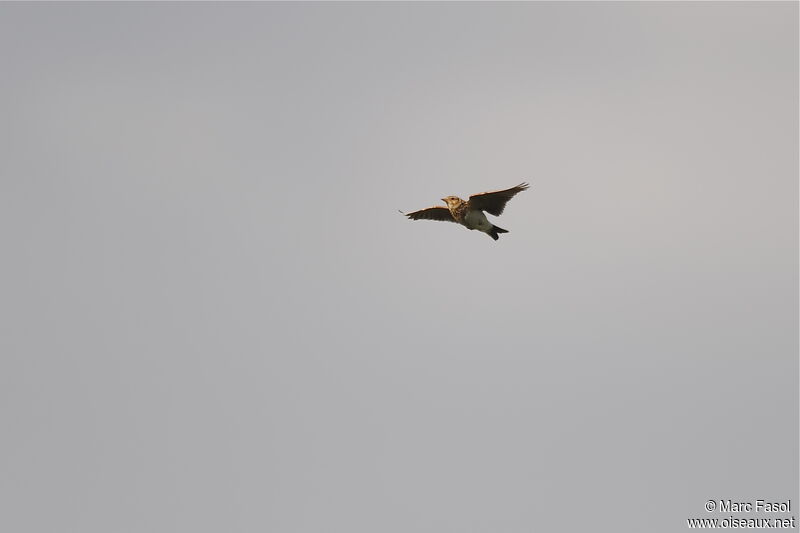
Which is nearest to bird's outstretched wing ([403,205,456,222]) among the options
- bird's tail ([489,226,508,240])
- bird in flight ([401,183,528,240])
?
bird in flight ([401,183,528,240])

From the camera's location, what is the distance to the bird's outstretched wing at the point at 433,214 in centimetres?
5067

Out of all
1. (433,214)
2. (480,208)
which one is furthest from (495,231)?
(433,214)

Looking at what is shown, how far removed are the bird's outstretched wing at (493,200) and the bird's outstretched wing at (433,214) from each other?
3530 millimetres

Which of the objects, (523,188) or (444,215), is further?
(444,215)

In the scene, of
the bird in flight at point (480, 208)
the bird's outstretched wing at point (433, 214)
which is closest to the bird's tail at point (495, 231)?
the bird in flight at point (480, 208)

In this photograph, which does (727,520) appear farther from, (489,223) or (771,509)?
(489,223)

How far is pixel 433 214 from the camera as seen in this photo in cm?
5109

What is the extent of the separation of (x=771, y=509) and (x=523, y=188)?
39.8 meters

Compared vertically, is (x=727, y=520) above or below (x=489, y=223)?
below

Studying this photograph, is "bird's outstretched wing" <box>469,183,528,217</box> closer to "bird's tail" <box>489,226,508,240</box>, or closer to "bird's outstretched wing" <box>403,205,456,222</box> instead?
"bird's tail" <box>489,226,508,240</box>

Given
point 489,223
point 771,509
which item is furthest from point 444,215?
point 771,509

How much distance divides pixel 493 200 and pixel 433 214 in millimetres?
5308

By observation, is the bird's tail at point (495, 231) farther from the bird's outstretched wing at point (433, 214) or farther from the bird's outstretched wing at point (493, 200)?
the bird's outstretched wing at point (433, 214)

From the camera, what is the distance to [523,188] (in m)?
44.8
